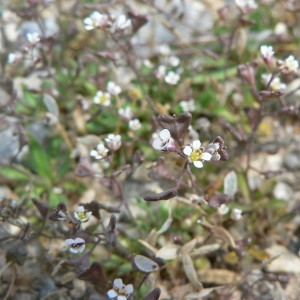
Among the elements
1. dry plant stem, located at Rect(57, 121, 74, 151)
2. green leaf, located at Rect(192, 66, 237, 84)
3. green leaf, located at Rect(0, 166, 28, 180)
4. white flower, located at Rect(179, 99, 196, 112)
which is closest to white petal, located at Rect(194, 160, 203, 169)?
white flower, located at Rect(179, 99, 196, 112)

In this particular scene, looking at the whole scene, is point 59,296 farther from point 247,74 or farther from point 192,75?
point 192,75

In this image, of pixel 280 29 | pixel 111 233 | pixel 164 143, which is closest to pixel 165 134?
pixel 164 143

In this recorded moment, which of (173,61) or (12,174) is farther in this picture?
(173,61)

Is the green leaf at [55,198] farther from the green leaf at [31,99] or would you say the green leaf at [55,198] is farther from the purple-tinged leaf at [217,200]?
the purple-tinged leaf at [217,200]

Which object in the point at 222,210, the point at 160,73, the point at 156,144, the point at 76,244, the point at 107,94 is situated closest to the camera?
the point at 156,144

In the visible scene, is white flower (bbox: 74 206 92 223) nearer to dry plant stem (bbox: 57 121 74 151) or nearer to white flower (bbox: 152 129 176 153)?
white flower (bbox: 152 129 176 153)

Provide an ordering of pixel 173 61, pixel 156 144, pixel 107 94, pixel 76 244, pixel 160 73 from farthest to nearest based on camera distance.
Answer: pixel 173 61 < pixel 160 73 < pixel 107 94 < pixel 76 244 < pixel 156 144

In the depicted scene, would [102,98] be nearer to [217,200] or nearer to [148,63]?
[148,63]
